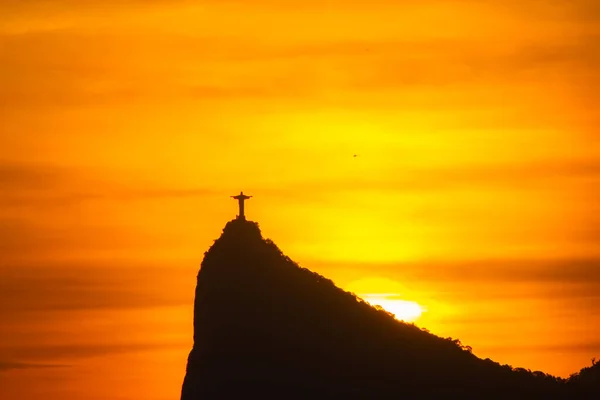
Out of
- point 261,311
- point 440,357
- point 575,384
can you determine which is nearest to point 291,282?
point 261,311

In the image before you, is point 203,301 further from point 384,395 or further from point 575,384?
point 575,384

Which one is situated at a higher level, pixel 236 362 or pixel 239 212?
pixel 239 212

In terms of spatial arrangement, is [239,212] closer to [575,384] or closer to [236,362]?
[236,362]

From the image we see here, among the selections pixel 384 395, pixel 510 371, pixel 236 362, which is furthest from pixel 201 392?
pixel 510 371

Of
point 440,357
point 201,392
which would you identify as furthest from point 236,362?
point 440,357

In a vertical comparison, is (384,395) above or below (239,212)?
below
